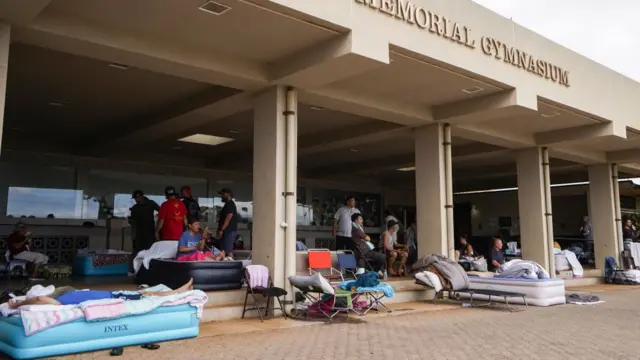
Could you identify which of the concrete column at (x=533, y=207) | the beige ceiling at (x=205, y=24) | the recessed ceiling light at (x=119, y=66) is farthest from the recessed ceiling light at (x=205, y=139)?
the concrete column at (x=533, y=207)

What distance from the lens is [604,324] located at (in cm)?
708

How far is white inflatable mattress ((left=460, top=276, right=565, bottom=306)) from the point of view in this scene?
8.94 m

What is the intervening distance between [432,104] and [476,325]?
15.2 feet

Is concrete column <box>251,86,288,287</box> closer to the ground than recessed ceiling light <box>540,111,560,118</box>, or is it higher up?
closer to the ground

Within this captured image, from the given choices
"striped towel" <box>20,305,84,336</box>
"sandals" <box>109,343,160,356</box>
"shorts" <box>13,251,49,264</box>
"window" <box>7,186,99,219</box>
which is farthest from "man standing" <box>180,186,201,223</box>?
"window" <box>7,186,99,219</box>

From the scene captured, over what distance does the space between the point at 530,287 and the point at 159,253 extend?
6171mm

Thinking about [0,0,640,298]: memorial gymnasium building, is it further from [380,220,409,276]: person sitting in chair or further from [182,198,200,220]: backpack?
[182,198,200,220]: backpack

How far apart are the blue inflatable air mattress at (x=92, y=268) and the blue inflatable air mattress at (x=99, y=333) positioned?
6.28 meters

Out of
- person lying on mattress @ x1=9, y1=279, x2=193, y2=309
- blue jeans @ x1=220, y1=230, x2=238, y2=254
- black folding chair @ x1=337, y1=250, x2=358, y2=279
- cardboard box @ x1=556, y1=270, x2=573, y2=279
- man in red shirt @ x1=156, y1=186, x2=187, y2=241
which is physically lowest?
cardboard box @ x1=556, y1=270, x2=573, y2=279

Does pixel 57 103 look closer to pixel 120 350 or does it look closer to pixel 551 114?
pixel 120 350

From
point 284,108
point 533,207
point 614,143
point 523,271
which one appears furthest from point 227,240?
point 614,143

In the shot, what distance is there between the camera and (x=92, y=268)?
11008 millimetres

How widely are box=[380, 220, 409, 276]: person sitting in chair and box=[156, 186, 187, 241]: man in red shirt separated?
4.25m

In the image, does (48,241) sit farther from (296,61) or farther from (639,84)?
(639,84)
